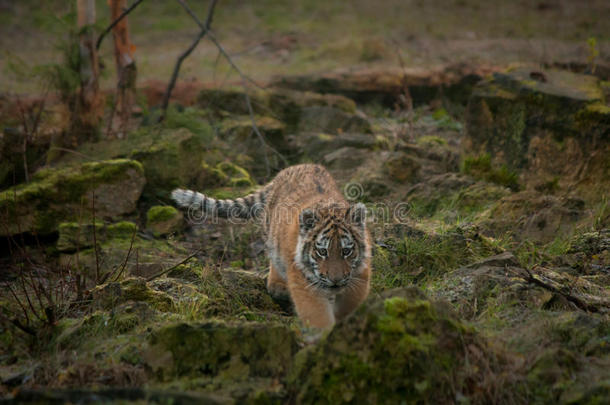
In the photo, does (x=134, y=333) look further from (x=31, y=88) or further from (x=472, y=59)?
(x=472, y=59)

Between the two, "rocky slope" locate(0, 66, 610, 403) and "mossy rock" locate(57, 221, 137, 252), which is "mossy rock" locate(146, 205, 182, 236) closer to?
"rocky slope" locate(0, 66, 610, 403)

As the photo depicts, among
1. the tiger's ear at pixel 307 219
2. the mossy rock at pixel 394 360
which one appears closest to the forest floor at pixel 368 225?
the mossy rock at pixel 394 360

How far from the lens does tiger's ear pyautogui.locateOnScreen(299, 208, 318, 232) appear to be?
5383 millimetres

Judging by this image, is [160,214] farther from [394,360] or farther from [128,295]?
[394,360]

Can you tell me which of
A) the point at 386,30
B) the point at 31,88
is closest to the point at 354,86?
→ the point at 386,30

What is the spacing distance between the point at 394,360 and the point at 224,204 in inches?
152

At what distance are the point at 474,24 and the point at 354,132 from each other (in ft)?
39.7

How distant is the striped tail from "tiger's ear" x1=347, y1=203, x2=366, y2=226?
2104mm

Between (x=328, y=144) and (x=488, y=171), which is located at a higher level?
(x=488, y=171)

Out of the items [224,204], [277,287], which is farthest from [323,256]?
[224,204]

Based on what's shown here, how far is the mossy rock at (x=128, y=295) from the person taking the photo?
527cm

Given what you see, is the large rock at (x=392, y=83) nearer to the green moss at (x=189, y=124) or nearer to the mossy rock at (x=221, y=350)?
the green moss at (x=189, y=124)

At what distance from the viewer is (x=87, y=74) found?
9758 millimetres

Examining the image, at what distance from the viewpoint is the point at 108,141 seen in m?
9.34
